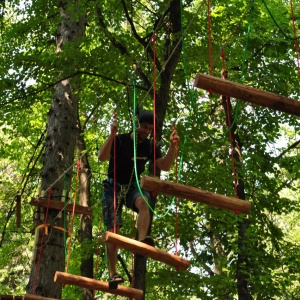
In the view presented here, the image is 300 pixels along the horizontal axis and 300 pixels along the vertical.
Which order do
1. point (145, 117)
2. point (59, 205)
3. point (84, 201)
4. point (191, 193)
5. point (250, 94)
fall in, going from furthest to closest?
point (84, 201) < point (59, 205) < point (145, 117) < point (191, 193) < point (250, 94)

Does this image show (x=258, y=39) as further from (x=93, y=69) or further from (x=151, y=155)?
(x=151, y=155)

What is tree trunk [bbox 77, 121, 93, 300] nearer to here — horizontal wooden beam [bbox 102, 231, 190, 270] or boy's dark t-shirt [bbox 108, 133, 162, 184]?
boy's dark t-shirt [bbox 108, 133, 162, 184]

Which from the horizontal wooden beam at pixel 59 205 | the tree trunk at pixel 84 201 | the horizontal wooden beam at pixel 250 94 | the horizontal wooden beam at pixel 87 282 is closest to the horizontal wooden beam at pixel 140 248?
the horizontal wooden beam at pixel 87 282

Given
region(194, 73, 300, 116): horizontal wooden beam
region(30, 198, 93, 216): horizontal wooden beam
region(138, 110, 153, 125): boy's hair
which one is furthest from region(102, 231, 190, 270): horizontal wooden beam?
region(30, 198, 93, 216): horizontal wooden beam

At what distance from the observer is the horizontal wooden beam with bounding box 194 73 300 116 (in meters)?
4.10

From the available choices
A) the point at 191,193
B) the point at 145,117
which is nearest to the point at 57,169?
the point at 145,117

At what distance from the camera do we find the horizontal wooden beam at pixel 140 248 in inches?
186

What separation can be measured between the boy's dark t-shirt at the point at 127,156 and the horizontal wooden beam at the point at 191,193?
43.8 inches

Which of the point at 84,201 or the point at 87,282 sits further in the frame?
the point at 84,201

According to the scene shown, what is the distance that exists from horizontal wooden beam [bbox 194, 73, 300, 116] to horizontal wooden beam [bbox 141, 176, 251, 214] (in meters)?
0.89

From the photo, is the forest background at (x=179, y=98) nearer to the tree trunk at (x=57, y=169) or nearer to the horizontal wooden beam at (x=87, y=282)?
the tree trunk at (x=57, y=169)

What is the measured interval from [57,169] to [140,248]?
3.80m

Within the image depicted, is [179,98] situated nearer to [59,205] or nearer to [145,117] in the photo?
[59,205]

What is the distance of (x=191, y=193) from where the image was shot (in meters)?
4.67
